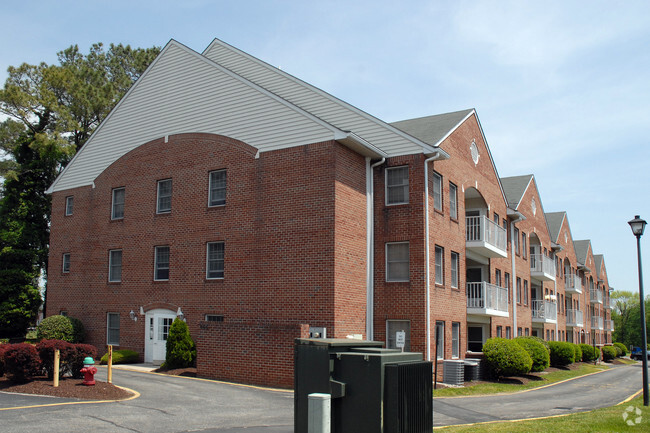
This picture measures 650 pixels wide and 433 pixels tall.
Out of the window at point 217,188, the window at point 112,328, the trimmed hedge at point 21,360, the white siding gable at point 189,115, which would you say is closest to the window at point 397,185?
the white siding gable at point 189,115

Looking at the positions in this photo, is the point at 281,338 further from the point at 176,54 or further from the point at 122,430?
the point at 176,54

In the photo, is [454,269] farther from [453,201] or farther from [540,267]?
[540,267]

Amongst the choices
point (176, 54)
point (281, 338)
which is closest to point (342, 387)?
point (281, 338)

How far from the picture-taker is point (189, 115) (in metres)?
25.1

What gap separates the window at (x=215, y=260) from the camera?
23312mm

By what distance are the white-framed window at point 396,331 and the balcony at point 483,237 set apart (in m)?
6.00

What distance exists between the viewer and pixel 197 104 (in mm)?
24922

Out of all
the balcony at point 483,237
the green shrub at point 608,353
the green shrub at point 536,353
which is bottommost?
the green shrub at point 608,353

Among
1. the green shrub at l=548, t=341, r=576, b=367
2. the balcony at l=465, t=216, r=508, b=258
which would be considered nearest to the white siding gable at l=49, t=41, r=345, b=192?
the balcony at l=465, t=216, r=508, b=258

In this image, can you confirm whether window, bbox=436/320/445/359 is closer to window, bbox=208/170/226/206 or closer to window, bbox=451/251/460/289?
window, bbox=451/251/460/289

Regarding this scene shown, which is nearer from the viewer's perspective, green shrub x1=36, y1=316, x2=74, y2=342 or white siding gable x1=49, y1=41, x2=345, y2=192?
white siding gable x1=49, y1=41, x2=345, y2=192

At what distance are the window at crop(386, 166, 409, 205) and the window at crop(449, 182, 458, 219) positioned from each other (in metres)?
3.25

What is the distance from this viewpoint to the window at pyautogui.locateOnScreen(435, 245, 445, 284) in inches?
919

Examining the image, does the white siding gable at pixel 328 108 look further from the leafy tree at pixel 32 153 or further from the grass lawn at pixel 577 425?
the leafy tree at pixel 32 153
